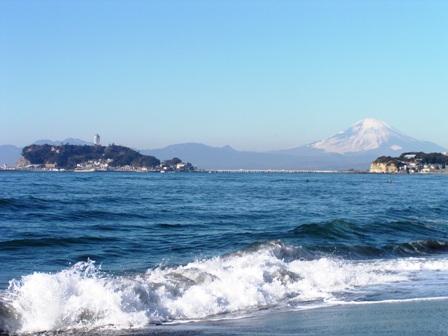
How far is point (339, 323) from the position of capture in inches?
378

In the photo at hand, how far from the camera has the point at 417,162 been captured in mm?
196500

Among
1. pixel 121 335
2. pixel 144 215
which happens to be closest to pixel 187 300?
pixel 121 335

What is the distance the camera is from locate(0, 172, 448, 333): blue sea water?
10.1 metres

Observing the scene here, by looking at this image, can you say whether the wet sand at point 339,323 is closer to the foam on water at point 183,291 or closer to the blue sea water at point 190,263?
the blue sea water at point 190,263

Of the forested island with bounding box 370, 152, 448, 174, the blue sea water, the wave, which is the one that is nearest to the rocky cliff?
the forested island with bounding box 370, 152, 448, 174

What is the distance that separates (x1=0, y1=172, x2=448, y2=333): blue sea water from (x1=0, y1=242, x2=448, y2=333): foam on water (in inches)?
1.0

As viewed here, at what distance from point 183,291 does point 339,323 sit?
136 inches

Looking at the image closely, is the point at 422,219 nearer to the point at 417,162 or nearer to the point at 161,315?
the point at 161,315

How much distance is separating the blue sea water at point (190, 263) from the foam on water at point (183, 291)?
24mm

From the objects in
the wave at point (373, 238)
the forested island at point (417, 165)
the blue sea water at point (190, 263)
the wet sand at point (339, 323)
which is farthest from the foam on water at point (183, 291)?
the forested island at point (417, 165)

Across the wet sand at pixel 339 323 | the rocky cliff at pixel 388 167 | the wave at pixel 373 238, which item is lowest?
the wave at pixel 373 238

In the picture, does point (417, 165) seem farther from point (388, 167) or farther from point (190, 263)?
point (190, 263)

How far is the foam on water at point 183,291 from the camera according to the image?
9719mm

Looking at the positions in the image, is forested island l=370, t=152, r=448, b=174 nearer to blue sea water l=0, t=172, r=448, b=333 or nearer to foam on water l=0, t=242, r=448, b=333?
blue sea water l=0, t=172, r=448, b=333
